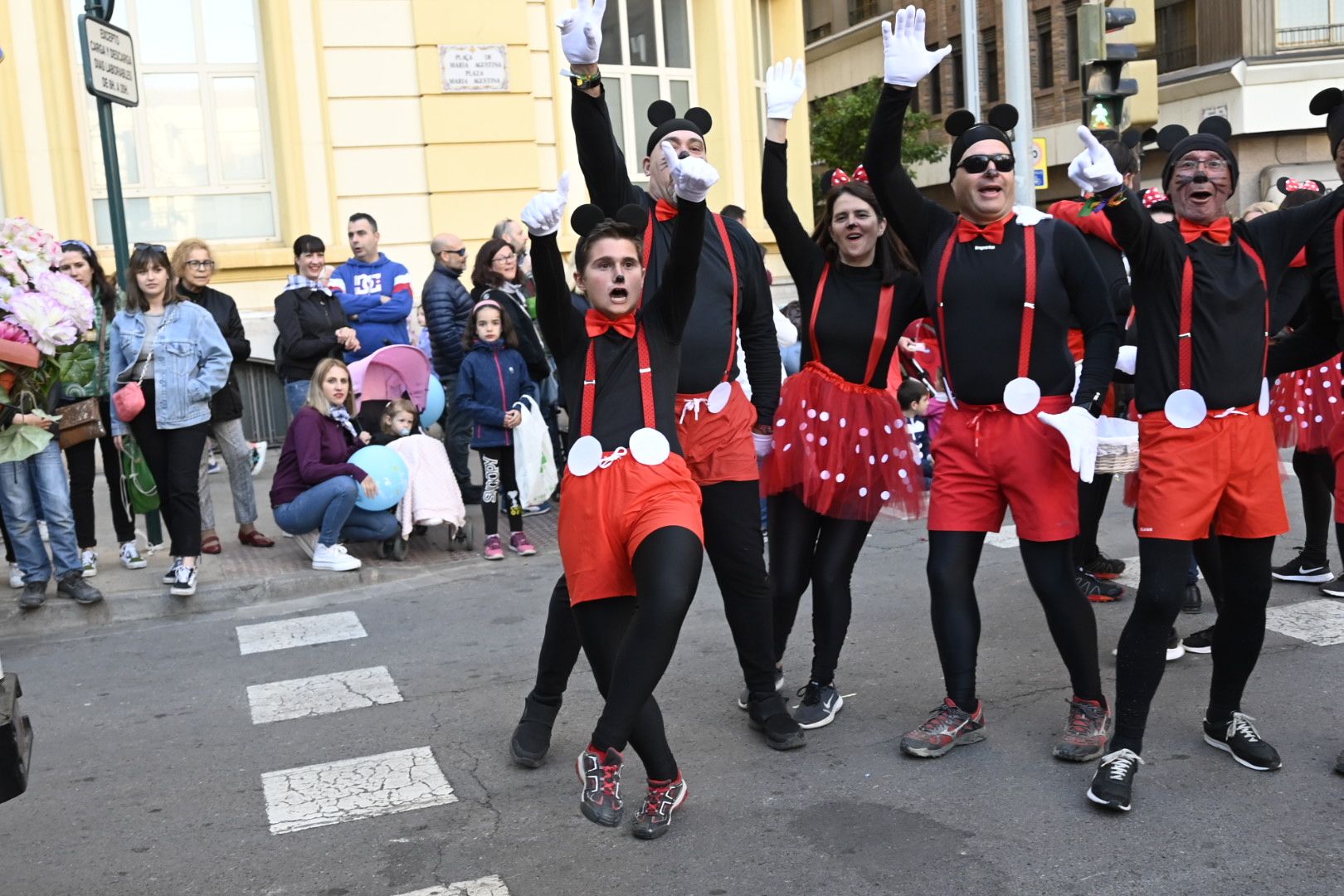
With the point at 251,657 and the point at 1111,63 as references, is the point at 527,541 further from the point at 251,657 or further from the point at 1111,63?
the point at 1111,63

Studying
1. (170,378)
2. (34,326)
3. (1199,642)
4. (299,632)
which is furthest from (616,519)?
(170,378)

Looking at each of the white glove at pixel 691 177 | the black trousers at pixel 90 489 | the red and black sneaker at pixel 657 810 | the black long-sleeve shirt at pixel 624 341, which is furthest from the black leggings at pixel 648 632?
the black trousers at pixel 90 489

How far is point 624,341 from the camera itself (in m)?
4.26

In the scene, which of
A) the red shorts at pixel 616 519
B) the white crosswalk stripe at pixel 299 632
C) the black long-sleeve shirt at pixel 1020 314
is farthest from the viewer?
the white crosswalk stripe at pixel 299 632

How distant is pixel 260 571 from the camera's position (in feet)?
27.3

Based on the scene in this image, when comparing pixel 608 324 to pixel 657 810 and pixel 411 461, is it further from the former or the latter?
pixel 411 461

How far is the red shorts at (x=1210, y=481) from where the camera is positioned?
4.38 m

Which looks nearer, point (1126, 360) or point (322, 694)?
A: point (1126, 360)

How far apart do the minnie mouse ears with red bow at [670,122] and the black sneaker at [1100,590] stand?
315 centimetres

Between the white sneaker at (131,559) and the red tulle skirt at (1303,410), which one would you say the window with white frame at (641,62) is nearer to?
the white sneaker at (131,559)

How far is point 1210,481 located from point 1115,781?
0.94 meters

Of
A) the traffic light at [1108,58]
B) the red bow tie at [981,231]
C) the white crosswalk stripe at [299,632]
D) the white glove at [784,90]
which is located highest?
the traffic light at [1108,58]

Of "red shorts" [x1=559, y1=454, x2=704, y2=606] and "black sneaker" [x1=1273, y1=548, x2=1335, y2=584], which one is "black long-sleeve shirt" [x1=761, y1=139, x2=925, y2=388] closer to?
"red shorts" [x1=559, y1=454, x2=704, y2=606]

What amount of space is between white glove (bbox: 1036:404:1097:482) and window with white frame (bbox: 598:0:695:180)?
11287 millimetres
